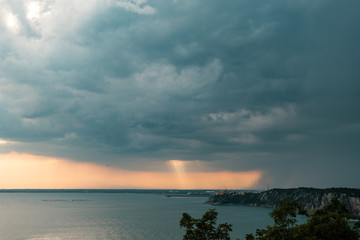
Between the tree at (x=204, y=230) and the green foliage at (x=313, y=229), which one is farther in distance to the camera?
the tree at (x=204, y=230)

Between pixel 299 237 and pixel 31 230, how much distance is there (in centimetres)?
14485

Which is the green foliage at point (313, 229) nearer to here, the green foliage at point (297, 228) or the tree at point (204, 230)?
the green foliage at point (297, 228)

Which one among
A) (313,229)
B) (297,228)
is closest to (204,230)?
(297,228)

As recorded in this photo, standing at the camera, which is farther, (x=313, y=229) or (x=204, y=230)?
(x=204, y=230)

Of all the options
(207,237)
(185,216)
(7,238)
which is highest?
(185,216)

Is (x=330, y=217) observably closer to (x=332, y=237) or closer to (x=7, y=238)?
(x=332, y=237)

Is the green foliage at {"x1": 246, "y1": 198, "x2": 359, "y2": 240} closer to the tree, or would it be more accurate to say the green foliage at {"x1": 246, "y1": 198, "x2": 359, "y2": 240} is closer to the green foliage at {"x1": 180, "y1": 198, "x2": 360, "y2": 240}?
the green foliage at {"x1": 180, "y1": 198, "x2": 360, "y2": 240}

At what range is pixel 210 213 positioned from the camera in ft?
117

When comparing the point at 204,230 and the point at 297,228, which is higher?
the point at 297,228

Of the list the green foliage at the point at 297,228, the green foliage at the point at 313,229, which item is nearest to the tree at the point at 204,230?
the green foliage at the point at 297,228

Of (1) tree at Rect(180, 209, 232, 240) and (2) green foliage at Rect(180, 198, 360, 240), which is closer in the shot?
(2) green foliage at Rect(180, 198, 360, 240)

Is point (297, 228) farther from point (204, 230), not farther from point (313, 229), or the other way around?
point (204, 230)

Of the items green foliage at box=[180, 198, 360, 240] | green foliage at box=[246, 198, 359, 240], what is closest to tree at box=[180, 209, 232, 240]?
green foliage at box=[180, 198, 360, 240]

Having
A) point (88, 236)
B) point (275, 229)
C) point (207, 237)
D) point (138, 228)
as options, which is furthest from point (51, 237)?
point (275, 229)
